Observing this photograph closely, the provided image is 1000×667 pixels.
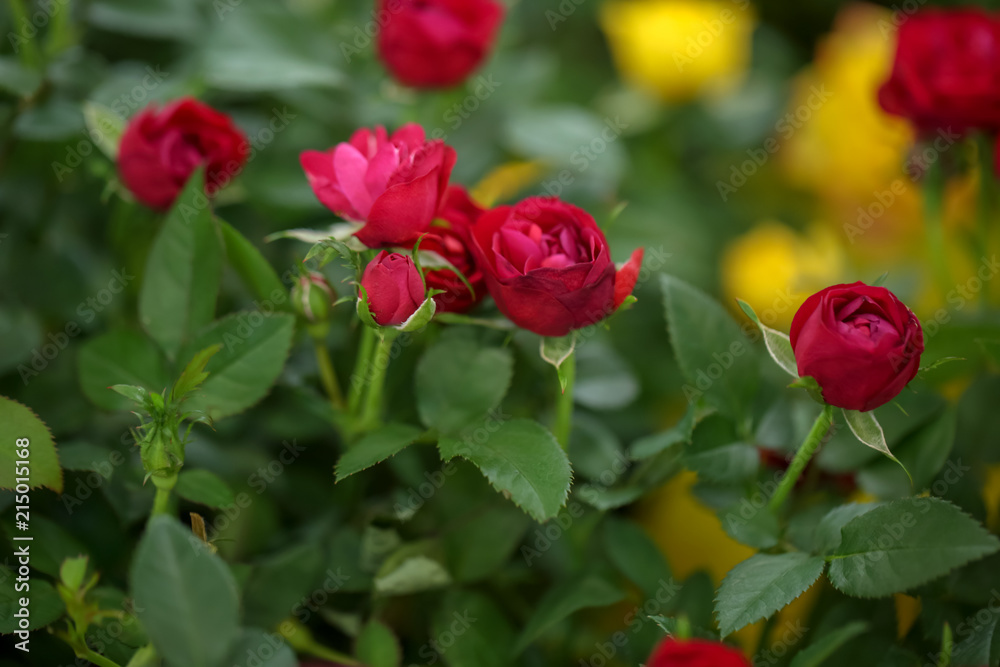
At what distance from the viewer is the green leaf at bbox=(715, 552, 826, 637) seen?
40cm

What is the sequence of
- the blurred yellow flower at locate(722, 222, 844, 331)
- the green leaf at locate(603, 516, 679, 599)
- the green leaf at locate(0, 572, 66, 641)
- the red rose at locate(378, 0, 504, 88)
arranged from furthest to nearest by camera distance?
1. the blurred yellow flower at locate(722, 222, 844, 331)
2. the red rose at locate(378, 0, 504, 88)
3. the green leaf at locate(603, 516, 679, 599)
4. the green leaf at locate(0, 572, 66, 641)

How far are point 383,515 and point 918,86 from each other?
20.1 inches

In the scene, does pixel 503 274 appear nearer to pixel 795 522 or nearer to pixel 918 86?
pixel 795 522

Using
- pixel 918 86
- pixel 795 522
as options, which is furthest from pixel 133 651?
pixel 918 86

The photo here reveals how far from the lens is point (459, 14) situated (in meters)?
0.66

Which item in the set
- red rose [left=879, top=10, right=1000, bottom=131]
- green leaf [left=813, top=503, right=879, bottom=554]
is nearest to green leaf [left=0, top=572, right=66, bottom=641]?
green leaf [left=813, top=503, right=879, bottom=554]

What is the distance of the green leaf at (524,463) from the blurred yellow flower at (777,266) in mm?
468

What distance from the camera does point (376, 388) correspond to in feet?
1.60

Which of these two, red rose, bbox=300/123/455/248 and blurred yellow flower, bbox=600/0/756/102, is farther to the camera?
blurred yellow flower, bbox=600/0/756/102

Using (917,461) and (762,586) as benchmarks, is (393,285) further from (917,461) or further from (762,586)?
(917,461)

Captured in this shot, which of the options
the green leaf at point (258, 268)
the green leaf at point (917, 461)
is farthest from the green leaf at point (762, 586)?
the green leaf at point (258, 268)

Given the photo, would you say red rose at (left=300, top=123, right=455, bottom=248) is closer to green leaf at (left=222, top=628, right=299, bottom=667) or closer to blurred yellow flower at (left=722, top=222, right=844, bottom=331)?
green leaf at (left=222, top=628, right=299, bottom=667)

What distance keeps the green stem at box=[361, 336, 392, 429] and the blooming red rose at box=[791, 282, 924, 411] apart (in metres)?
0.23

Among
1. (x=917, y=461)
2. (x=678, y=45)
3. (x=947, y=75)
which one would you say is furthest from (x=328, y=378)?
(x=678, y=45)
